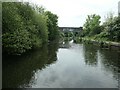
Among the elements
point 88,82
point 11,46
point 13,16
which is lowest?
point 88,82

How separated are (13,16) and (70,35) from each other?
121 m

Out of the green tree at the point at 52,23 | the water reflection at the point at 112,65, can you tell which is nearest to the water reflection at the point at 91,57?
the water reflection at the point at 112,65

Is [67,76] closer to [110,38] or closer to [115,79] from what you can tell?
[115,79]

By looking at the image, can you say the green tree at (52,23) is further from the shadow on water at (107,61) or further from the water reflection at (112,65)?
the water reflection at (112,65)

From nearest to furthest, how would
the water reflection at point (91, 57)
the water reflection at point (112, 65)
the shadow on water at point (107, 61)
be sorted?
the water reflection at point (112, 65) → the shadow on water at point (107, 61) → the water reflection at point (91, 57)

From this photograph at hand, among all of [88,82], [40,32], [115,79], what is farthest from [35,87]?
[40,32]

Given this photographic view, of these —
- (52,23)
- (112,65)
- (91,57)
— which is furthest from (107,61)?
(52,23)

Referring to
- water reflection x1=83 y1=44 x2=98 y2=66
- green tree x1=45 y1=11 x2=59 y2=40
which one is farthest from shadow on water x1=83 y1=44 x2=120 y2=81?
green tree x1=45 y1=11 x2=59 y2=40

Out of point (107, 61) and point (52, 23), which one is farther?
point (52, 23)

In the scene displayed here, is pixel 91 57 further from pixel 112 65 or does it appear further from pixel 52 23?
pixel 52 23

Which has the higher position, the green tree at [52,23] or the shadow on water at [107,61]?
the green tree at [52,23]

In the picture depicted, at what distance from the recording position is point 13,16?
2528 centimetres

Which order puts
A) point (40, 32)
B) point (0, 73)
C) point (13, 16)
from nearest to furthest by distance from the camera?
point (0, 73), point (13, 16), point (40, 32)

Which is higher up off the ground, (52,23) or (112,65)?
(52,23)
